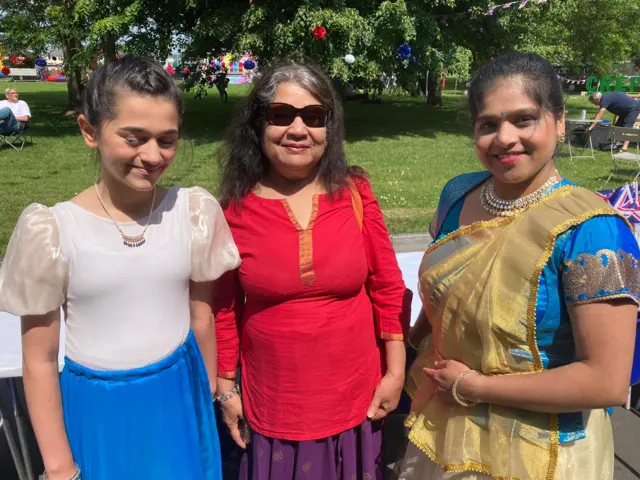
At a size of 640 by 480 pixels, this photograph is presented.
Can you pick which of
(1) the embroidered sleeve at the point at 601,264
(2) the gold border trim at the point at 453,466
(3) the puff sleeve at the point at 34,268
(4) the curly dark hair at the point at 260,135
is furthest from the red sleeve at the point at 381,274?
(3) the puff sleeve at the point at 34,268

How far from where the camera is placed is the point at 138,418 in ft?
4.81

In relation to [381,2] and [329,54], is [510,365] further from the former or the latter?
[381,2]

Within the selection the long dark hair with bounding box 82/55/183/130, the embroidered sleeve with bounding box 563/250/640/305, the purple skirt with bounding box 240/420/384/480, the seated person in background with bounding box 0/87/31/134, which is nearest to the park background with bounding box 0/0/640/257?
the seated person in background with bounding box 0/87/31/134

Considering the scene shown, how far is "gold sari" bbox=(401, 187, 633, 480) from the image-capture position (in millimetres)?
1266

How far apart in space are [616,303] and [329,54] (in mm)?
11260

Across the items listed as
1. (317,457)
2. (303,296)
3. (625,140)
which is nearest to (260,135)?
(303,296)

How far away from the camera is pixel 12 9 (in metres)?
17.3

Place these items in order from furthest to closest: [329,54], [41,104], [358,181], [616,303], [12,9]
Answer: [41,104]
[12,9]
[329,54]
[358,181]
[616,303]

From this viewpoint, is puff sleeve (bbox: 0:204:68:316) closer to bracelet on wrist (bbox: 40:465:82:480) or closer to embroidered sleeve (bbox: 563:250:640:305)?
bracelet on wrist (bbox: 40:465:82:480)

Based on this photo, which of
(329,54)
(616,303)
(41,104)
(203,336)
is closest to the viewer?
(616,303)

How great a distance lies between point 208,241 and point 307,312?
375 millimetres

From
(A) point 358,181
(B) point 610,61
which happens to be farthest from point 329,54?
(B) point 610,61

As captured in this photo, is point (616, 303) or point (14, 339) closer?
point (616, 303)

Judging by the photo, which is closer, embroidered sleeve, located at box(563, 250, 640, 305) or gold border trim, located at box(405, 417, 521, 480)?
embroidered sleeve, located at box(563, 250, 640, 305)
